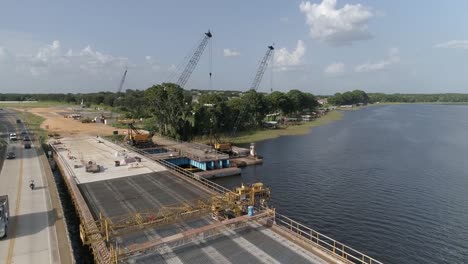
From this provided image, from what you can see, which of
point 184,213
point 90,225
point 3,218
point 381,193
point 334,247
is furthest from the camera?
point 381,193

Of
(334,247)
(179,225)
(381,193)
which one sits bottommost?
(381,193)

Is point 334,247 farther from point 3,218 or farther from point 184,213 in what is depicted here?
point 3,218

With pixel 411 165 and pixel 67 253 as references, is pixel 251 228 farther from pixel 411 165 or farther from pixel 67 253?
pixel 411 165

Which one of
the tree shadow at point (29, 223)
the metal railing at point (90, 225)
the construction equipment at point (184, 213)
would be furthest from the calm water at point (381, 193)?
the tree shadow at point (29, 223)

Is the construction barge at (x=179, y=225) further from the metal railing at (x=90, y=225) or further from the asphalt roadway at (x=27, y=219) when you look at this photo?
the asphalt roadway at (x=27, y=219)

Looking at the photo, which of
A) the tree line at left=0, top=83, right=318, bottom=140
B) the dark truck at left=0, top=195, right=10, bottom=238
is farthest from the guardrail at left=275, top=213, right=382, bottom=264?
the tree line at left=0, top=83, right=318, bottom=140

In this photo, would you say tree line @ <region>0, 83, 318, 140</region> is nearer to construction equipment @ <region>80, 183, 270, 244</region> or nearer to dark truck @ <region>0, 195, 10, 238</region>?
construction equipment @ <region>80, 183, 270, 244</region>

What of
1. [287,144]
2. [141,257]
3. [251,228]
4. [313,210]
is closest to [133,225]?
[141,257]

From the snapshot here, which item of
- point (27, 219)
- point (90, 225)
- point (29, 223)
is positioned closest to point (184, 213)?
point (90, 225)
